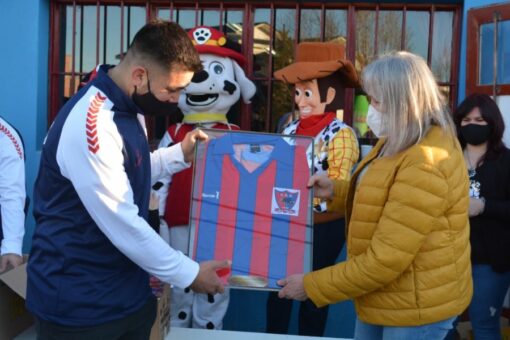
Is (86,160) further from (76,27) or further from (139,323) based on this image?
(76,27)

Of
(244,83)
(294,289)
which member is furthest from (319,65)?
(294,289)

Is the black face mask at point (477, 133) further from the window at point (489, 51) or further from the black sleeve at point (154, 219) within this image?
the black sleeve at point (154, 219)

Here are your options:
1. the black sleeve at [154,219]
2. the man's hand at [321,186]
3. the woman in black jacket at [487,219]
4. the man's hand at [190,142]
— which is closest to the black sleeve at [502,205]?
the woman in black jacket at [487,219]

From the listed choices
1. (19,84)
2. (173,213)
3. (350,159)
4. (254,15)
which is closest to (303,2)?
(254,15)

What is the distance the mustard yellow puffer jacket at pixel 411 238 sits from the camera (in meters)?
1.94

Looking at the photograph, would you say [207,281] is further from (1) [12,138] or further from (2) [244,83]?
(2) [244,83]

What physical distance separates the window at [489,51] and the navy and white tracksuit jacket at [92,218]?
2.54 meters

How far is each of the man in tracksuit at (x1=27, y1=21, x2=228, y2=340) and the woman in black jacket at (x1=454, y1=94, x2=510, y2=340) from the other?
1806 mm

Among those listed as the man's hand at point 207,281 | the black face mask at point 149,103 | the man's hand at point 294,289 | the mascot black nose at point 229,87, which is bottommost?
the man's hand at point 294,289

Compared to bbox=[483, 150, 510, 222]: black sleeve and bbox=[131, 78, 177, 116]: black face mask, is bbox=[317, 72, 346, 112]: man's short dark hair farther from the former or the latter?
bbox=[131, 78, 177, 116]: black face mask

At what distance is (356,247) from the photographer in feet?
7.02

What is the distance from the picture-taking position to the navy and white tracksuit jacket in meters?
1.83

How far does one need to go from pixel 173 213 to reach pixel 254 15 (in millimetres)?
1553

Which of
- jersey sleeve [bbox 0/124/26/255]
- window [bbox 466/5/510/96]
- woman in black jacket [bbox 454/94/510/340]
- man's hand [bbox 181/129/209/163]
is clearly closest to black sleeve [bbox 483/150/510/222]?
woman in black jacket [bbox 454/94/510/340]
